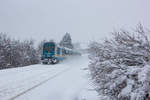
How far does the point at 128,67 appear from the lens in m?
2.91

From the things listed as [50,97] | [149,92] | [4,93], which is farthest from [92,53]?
[4,93]

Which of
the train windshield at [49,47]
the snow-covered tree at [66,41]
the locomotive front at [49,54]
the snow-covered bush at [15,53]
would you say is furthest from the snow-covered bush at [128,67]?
the snow-covered tree at [66,41]

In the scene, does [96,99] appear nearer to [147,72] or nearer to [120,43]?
[120,43]

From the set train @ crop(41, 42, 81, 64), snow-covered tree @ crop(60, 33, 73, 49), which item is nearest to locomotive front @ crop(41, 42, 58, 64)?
train @ crop(41, 42, 81, 64)

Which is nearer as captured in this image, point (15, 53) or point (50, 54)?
point (50, 54)

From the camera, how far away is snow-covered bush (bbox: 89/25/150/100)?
8.09 ft

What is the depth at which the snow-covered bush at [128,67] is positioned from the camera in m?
2.47

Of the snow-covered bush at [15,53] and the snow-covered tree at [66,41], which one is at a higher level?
the snow-covered tree at [66,41]

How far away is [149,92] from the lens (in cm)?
236

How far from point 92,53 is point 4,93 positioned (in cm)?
381

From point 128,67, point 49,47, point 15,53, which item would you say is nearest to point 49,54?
point 49,47

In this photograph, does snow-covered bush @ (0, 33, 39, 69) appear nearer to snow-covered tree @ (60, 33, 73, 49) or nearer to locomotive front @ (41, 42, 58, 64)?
locomotive front @ (41, 42, 58, 64)

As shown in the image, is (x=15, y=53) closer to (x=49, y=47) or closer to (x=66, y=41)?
(x=49, y=47)

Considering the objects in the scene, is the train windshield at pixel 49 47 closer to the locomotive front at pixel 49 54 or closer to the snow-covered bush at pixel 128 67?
the locomotive front at pixel 49 54
